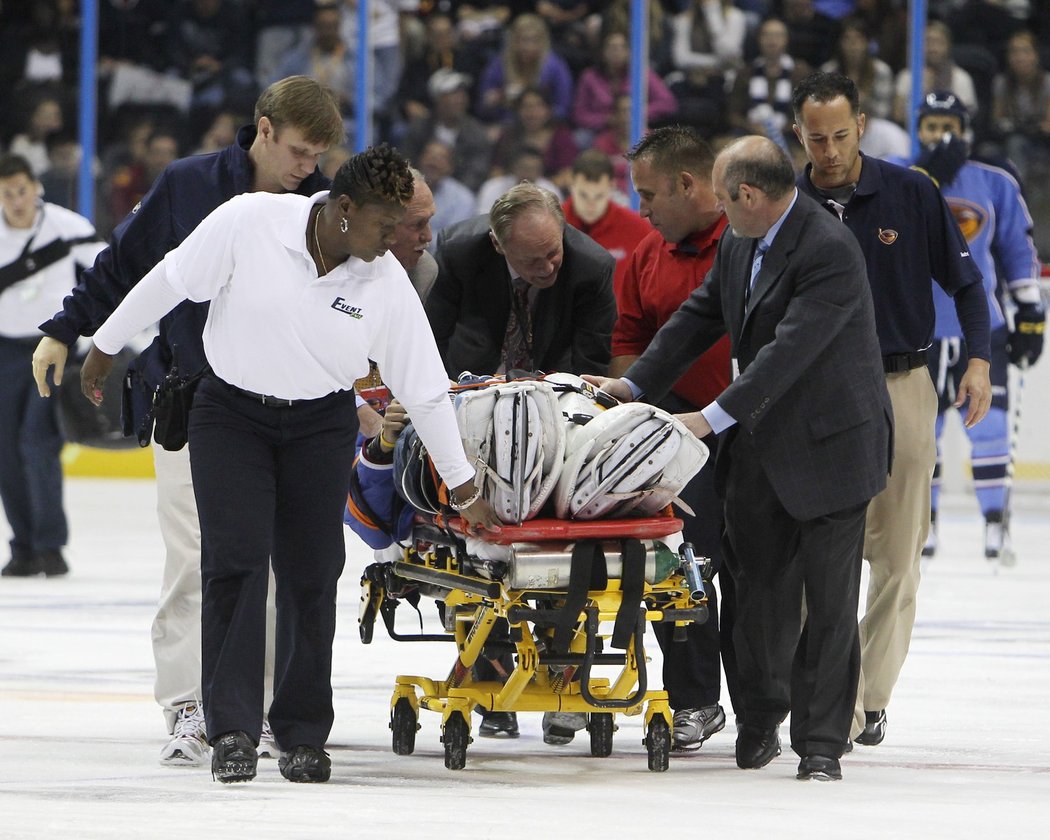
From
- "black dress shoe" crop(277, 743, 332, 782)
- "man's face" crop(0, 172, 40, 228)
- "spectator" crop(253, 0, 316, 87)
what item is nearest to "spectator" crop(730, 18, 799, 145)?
"spectator" crop(253, 0, 316, 87)

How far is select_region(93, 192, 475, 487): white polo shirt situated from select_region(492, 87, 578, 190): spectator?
8455mm

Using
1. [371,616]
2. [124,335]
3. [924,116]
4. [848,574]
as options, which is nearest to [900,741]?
[848,574]

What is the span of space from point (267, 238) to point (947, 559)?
596 centimetres

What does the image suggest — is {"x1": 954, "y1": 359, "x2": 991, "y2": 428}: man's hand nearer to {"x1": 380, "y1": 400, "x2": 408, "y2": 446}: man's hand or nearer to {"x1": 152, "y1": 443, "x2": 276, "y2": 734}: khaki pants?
{"x1": 380, "y1": 400, "x2": 408, "y2": 446}: man's hand

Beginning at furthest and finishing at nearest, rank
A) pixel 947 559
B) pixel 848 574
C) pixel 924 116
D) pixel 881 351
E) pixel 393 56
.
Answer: pixel 393 56 < pixel 947 559 < pixel 924 116 < pixel 881 351 < pixel 848 574

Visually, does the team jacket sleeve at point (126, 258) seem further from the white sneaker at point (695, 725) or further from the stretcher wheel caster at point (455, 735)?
the white sneaker at point (695, 725)

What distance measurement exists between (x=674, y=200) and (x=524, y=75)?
27.1ft

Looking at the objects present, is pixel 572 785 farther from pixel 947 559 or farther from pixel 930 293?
pixel 947 559

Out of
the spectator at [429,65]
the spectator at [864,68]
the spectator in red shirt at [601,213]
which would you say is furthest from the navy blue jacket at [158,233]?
the spectator at [429,65]

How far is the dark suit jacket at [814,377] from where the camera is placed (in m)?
4.72

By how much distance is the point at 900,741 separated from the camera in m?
5.41

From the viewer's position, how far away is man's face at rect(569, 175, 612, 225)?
29.1 feet

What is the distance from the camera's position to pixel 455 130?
1316 centimetres

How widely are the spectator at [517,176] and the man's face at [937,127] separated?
3.98 meters
